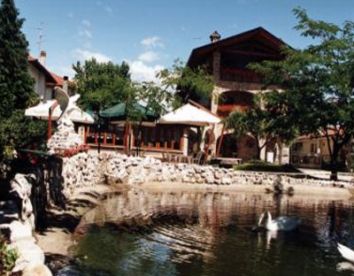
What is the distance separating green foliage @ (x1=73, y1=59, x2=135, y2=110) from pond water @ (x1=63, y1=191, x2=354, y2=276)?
14030mm

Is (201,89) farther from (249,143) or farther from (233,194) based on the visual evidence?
(233,194)

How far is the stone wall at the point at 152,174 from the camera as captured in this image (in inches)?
896

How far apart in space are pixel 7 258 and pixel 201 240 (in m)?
6.47

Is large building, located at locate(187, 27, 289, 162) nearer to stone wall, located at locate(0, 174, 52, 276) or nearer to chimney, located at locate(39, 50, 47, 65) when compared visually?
chimney, located at locate(39, 50, 47, 65)

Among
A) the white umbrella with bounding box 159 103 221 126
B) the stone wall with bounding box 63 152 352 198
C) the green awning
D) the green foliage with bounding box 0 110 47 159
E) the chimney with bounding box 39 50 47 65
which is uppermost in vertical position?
the chimney with bounding box 39 50 47 65

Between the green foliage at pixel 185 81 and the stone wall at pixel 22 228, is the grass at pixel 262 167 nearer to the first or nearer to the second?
the green foliage at pixel 185 81

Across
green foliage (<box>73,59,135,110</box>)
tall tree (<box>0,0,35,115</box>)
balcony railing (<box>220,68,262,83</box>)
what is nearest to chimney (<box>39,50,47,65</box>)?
green foliage (<box>73,59,135,110</box>)

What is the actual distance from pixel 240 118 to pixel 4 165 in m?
20.1

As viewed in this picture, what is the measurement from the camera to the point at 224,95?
4247 cm

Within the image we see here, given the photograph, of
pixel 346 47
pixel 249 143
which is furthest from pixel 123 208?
pixel 249 143

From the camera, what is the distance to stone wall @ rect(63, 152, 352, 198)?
22750mm

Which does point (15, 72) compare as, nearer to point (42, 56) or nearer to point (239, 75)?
point (239, 75)

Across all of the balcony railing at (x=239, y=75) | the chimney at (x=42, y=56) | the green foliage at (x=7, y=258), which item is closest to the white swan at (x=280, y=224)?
the green foliage at (x=7, y=258)

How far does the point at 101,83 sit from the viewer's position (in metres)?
57.2
